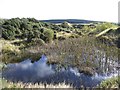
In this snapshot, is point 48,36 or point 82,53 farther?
point 48,36

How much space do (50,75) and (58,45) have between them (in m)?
5.27

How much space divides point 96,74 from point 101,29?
399 inches

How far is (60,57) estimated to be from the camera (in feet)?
52.4

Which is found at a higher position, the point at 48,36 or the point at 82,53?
the point at 48,36

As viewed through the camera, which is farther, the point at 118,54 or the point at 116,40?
the point at 116,40

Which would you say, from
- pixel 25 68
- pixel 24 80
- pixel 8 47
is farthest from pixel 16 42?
pixel 24 80

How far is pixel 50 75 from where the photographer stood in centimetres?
1377

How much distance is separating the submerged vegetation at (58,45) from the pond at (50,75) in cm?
41

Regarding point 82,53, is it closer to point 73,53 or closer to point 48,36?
point 73,53

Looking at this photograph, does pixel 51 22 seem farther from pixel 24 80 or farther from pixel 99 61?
pixel 24 80

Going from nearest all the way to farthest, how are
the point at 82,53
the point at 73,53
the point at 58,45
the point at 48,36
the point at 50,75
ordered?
the point at 50,75, the point at 82,53, the point at 73,53, the point at 58,45, the point at 48,36

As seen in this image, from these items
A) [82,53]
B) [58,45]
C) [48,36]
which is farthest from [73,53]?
[48,36]

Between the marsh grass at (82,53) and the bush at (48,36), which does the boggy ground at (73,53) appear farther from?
the bush at (48,36)

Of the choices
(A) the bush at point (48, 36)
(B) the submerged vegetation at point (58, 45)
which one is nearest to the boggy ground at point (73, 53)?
(B) the submerged vegetation at point (58, 45)
